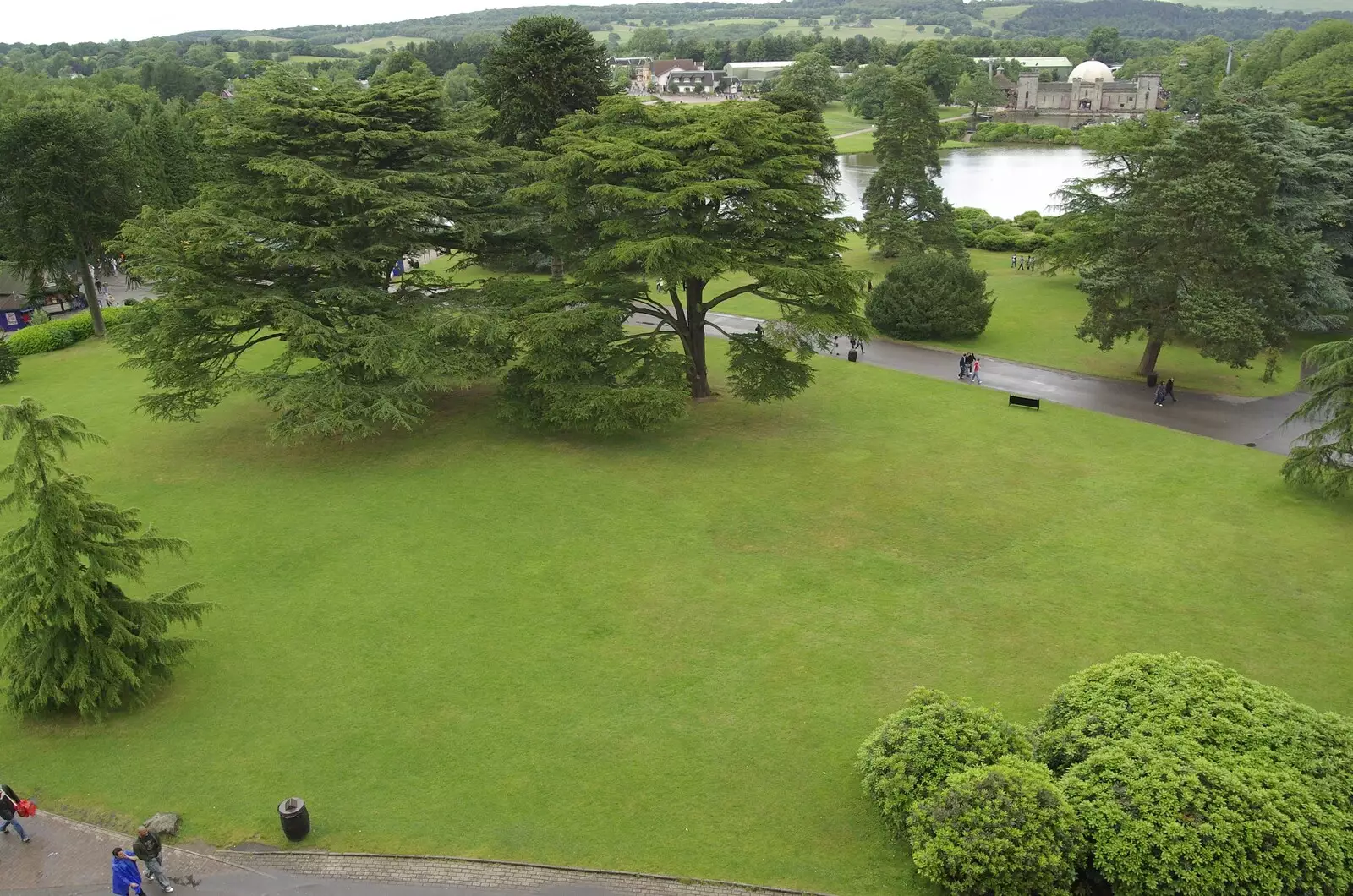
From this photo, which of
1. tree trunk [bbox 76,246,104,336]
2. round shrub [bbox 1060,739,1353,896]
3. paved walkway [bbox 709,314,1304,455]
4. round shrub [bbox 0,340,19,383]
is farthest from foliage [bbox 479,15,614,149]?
round shrub [bbox 1060,739,1353,896]

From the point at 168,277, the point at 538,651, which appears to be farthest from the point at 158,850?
the point at 168,277

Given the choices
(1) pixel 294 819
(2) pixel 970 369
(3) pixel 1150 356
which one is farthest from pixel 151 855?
(3) pixel 1150 356

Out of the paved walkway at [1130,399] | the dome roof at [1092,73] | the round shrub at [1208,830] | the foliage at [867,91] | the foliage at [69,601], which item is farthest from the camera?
the dome roof at [1092,73]

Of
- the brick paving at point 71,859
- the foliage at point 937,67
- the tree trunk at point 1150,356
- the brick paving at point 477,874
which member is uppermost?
the foliage at point 937,67

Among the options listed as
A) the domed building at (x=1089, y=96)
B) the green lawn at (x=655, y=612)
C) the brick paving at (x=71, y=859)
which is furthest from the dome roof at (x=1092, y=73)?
the brick paving at (x=71, y=859)

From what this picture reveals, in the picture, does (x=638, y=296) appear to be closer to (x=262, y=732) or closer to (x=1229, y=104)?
(x=262, y=732)

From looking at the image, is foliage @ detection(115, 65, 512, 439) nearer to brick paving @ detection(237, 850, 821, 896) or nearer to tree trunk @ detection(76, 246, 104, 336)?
brick paving @ detection(237, 850, 821, 896)

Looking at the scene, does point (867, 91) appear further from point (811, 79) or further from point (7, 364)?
point (7, 364)

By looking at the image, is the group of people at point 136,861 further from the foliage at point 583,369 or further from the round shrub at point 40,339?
the round shrub at point 40,339
